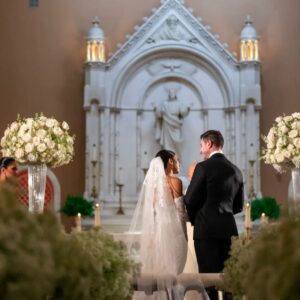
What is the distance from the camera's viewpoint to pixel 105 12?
12.9 m

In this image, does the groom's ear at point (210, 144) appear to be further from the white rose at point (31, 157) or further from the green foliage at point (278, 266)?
the green foliage at point (278, 266)

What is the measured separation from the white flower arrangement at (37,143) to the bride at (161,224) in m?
1.00

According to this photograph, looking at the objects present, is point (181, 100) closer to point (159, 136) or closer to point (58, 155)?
point (159, 136)

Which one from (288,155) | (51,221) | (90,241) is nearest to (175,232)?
(288,155)

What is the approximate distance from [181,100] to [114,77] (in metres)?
1.07

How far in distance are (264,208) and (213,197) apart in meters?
5.45

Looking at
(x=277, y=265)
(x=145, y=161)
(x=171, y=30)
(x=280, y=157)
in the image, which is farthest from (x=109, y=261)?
(x=171, y=30)

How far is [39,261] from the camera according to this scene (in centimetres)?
234

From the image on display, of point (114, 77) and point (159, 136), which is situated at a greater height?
point (114, 77)

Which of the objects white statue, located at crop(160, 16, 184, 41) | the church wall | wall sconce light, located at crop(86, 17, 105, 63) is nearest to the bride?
wall sconce light, located at crop(86, 17, 105, 63)

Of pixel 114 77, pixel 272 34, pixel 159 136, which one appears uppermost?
pixel 272 34

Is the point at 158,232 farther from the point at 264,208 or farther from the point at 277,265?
the point at 264,208

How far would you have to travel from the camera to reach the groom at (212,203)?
5594 mm

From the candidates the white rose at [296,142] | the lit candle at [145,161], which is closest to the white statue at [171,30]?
the lit candle at [145,161]
